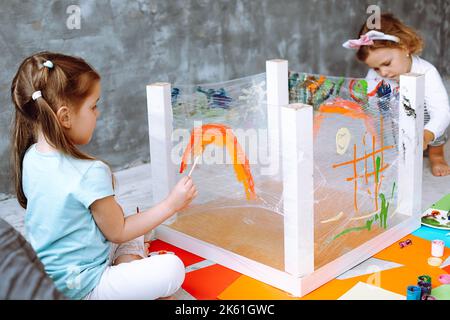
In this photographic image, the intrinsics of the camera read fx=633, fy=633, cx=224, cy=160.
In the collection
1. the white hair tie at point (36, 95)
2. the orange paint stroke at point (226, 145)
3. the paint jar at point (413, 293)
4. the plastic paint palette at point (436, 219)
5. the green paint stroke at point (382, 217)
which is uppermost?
the white hair tie at point (36, 95)

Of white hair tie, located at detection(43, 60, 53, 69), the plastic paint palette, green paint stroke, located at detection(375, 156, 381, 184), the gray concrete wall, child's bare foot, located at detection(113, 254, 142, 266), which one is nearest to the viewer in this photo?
white hair tie, located at detection(43, 60, 53, 69)

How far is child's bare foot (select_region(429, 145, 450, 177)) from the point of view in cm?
199

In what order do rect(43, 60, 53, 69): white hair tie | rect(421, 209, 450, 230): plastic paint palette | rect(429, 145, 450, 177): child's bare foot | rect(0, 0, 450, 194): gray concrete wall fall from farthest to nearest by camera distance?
rect(429, 145, 450, 177): child's bare foot
rect(0, 0, 450, 194): gray concrete wall
rect(421, 209, 450, 230): plastic paint palette
rect(43, 60, 53, 69): white hair tie

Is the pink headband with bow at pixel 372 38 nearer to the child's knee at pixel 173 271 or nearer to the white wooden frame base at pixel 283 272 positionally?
the white wooden frame base at pixel 283 272

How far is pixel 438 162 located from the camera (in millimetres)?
2053

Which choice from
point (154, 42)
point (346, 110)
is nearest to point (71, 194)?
point (346, 110)

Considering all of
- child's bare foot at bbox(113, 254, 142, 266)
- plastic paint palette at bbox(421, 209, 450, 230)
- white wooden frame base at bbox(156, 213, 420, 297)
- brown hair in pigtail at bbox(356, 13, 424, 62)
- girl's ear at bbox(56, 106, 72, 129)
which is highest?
brown hair in pigtail at bbox(356, 13, 424, 62)

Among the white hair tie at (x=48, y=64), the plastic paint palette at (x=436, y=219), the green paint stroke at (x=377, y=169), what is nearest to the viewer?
the white hair tie at (x=48, y=64)

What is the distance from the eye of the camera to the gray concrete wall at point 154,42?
1.89 meters

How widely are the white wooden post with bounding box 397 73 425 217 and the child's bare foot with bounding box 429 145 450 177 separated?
0.45 meters

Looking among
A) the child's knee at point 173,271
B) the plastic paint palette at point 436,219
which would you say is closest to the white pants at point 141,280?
the child's knee at point 173,271

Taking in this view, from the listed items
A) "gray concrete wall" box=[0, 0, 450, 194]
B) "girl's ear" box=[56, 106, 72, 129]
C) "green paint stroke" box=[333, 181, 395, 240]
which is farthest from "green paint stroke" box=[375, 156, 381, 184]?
"gray concrete wall" box=[0, 0, 450, 194]

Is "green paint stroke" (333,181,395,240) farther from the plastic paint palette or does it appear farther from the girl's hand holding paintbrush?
the girl's hand holding paintbrush

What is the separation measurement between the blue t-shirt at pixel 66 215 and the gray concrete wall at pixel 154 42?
796 mm
